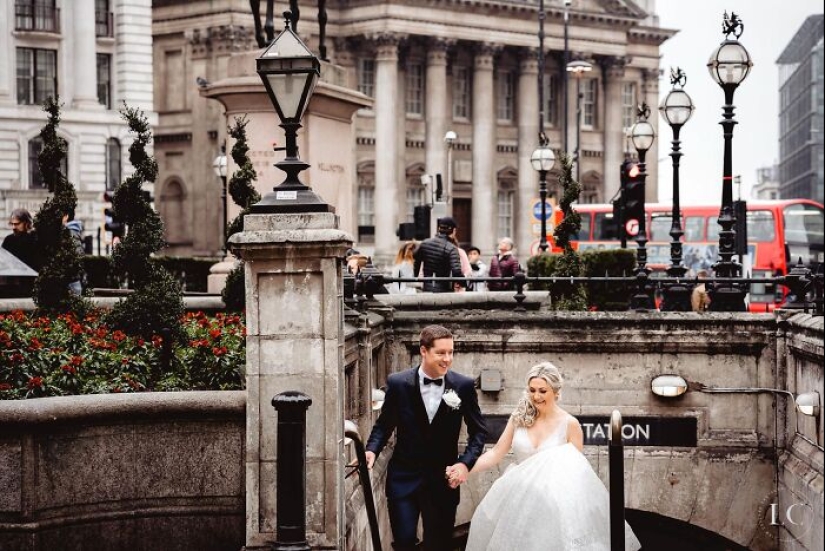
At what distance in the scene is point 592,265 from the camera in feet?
82.9

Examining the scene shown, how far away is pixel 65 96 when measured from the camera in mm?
56906

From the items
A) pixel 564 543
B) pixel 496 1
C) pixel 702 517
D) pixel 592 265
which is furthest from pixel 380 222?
pixel 564 543

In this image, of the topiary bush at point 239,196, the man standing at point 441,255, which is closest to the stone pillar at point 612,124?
the man standing at point 441,255

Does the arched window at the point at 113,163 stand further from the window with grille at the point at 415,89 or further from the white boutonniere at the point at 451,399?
the white boutonniere at the point at 451,399

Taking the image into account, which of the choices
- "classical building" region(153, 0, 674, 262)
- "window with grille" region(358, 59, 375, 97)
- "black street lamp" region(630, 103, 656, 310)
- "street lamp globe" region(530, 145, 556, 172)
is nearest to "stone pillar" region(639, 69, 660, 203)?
"classical building" region(153, 0, 674, 262)

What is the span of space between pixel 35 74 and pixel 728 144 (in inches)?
1636

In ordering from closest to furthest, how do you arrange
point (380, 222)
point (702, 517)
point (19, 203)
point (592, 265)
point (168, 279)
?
point (168, 279) < point (702, 517) < point (592, 265) < point (19, 203) < point (380, 222)

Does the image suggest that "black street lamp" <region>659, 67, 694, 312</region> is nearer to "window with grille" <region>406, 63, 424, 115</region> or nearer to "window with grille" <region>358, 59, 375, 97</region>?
"window with grille" <region>358, 59, 375, 97</region>

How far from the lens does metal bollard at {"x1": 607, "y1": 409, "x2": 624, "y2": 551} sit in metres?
10.5

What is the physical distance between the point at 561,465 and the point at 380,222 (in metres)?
65.1

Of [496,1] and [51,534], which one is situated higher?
[496,1]

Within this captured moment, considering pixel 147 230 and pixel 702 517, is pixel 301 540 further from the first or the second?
pixel 702 517

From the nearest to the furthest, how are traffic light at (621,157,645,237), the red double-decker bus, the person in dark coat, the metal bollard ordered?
the metal bollard → traffic light at (621,157,645,237) → the person in dark coat → the red double-decker bus

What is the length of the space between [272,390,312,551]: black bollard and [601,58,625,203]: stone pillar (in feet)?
250
